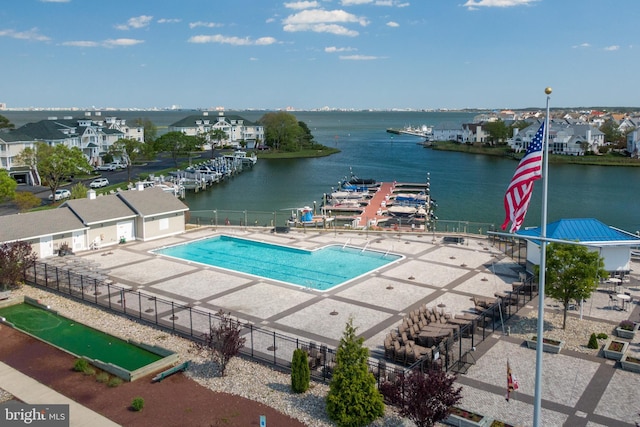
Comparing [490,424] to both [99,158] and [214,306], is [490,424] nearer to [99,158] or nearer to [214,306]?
[214,306]

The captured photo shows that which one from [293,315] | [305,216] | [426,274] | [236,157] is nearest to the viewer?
[293,315]

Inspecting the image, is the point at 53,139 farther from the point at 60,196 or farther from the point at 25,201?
the point at 25,201

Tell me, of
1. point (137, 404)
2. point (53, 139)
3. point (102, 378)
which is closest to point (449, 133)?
point (53, 139)

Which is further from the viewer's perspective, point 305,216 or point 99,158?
point 99,158

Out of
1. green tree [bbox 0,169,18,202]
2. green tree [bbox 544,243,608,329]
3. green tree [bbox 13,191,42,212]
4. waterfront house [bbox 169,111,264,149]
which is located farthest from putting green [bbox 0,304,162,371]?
waterfront house [bbox 169,111,264,149]

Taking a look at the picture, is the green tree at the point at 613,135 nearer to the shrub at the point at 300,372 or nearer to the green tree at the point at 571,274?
the green tree at the point at 571,274

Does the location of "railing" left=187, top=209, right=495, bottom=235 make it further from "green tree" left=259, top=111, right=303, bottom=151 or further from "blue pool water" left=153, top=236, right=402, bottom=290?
"green tree" left=259, top=111, right=303, bottom=151

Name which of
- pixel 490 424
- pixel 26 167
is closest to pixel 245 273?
pixel 490 424
